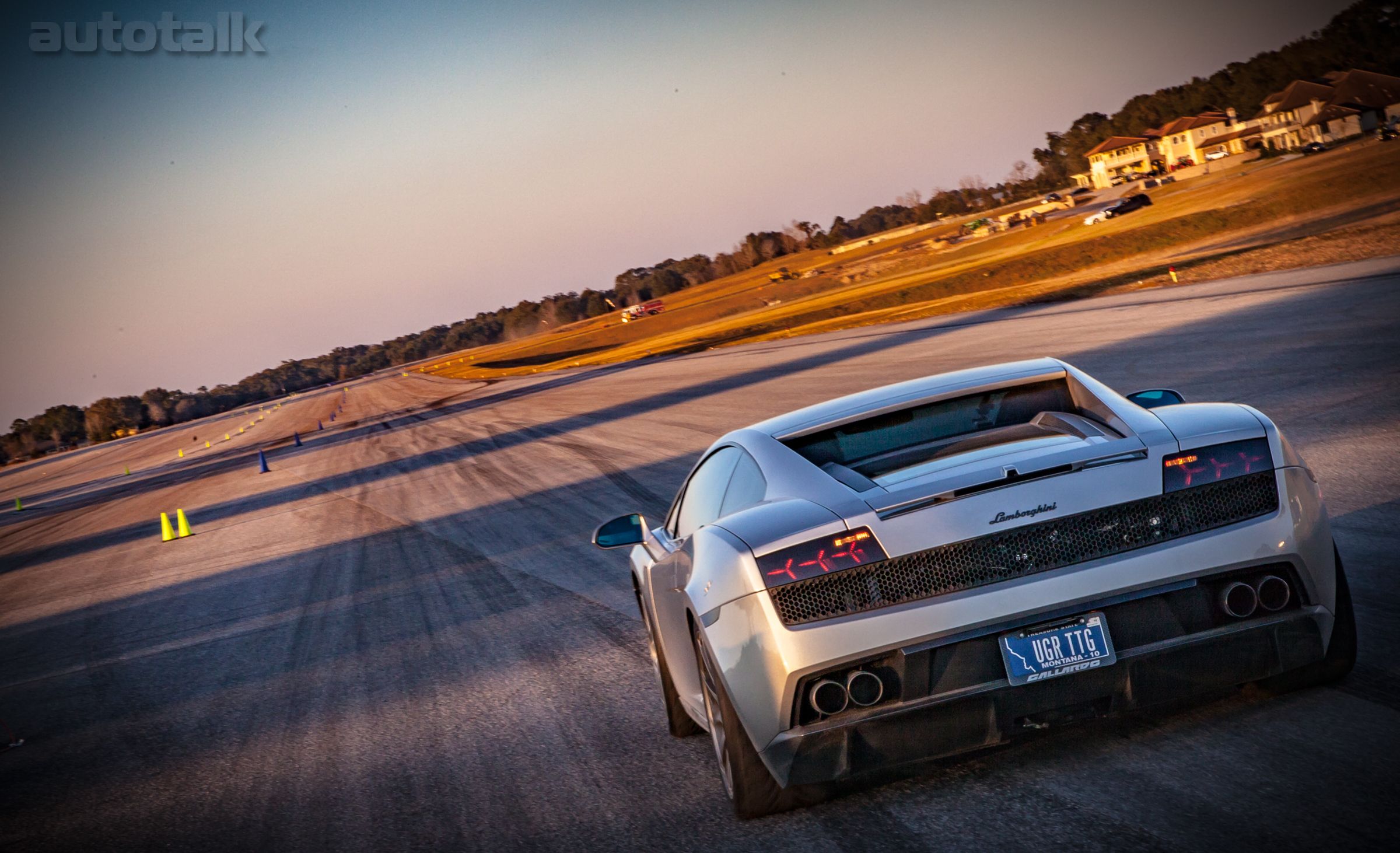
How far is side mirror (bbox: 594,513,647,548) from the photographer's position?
5.61 meters

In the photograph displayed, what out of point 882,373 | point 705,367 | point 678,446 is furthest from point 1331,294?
point 705,367

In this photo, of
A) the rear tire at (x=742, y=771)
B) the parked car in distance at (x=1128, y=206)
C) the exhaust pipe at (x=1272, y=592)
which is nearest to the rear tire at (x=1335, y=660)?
the exhaust pipe at (x=1272, y=592)

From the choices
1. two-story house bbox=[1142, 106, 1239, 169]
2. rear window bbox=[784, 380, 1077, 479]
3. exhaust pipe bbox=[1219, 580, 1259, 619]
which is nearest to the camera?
exhaust pipe bbox=[1219, 580, 1259, 619]

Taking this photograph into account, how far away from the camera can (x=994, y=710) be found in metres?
3.43

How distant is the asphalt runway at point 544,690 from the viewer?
370 cm

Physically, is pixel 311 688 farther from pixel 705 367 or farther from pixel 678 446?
pixel 705 367

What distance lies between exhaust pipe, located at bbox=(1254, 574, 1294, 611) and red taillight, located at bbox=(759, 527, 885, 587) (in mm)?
1193

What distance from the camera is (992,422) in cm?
444

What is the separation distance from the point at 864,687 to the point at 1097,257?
5023 centimetres

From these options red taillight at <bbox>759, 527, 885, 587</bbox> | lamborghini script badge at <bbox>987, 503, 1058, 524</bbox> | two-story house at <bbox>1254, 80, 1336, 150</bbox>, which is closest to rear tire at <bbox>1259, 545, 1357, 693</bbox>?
lamborghini script badge at <bbox>987, 503, 1058, 524</bbox>

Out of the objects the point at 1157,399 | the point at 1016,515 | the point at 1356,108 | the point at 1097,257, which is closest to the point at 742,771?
the point at 1016,515

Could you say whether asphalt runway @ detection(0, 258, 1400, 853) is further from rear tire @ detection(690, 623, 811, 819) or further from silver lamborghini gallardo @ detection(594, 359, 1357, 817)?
silver lamborghini gallardo @ detection(594, 359, 1357, 817)

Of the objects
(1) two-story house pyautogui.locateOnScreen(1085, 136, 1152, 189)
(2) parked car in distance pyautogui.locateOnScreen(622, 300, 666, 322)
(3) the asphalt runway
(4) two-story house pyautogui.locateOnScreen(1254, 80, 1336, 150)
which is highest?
(1) two-story house pyautogui.locateOnScreen(1085, 136, 1152, 189)

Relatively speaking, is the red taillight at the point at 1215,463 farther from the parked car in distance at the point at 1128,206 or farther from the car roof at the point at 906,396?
the parked car in distance at the point at 1128,206
